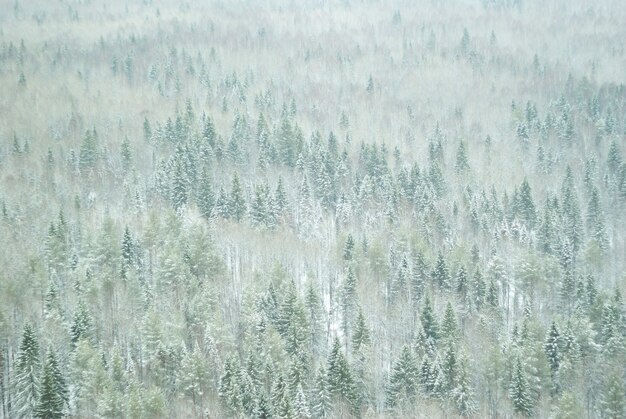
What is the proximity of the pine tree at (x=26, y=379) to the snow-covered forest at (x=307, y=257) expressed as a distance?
205 millimetres

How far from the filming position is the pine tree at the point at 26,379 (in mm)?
58156

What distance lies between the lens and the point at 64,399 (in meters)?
58.0

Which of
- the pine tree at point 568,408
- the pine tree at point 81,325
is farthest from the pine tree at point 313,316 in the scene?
the pine tree at point 568,408

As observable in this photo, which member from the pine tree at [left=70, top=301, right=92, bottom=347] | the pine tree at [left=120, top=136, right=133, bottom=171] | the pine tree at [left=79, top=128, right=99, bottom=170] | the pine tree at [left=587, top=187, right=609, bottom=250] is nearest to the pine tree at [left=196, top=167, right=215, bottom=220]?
the pine tree at [left=120, top=136, right=133, bottom=171]

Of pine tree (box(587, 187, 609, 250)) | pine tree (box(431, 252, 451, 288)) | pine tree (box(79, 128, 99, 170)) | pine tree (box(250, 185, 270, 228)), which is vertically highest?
pine tree (box(79, 128, 99, 170))

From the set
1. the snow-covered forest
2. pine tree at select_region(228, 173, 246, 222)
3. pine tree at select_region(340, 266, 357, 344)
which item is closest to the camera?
the snow-covered forest

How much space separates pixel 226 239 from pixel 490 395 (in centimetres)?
4049

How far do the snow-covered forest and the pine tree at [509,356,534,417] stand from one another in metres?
0.26

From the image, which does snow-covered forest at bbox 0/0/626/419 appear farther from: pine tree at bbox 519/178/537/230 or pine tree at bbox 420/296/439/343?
pine tree at bbox 519/178/537/230

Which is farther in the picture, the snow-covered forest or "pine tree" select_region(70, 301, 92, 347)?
"pine tree" select_region(70, 301, 92, 347)

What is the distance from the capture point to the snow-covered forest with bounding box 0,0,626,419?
64688mm

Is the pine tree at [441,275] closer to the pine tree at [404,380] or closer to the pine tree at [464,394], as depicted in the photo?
the pine tree at [464,394]

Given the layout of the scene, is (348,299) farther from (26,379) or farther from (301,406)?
(26,379)

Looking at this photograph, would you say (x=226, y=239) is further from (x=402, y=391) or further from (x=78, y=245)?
(x=402, y=391)
